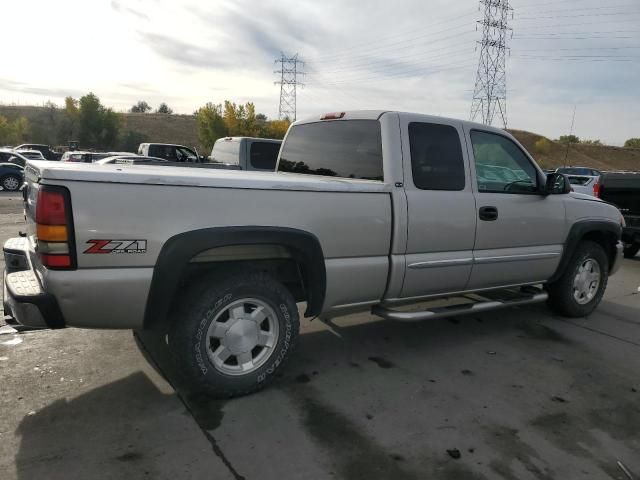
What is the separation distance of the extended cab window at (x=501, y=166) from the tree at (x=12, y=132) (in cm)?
6473

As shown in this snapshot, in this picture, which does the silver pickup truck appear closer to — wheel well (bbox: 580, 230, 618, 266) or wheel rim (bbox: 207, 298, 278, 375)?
wheel rim (bbox: 207, 298, 278, 375)

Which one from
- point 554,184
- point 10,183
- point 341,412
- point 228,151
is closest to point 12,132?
point 10,183

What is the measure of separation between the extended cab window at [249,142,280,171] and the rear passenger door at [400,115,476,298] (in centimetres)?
871

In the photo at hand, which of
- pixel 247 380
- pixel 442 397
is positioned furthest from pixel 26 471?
pixel 442 397

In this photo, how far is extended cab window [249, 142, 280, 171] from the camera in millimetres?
12420

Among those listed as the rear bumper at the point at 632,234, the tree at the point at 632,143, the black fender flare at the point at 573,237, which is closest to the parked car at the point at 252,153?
the rear bumper at the point at 632,234

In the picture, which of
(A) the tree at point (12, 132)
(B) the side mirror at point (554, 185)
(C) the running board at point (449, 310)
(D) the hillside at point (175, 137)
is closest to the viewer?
(C) the running board at point (449, 310)

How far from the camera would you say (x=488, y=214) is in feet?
13.7

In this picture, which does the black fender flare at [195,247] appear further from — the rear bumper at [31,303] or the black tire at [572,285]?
the black tire at [572,285]

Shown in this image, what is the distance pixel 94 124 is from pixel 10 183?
153 feet

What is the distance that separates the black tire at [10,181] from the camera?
64.1 feet

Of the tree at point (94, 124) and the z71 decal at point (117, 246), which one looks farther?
the tree at point (94, 124)

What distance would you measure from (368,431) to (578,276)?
347 cm

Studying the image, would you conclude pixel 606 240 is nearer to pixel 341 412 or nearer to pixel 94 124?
pixel 341 412
